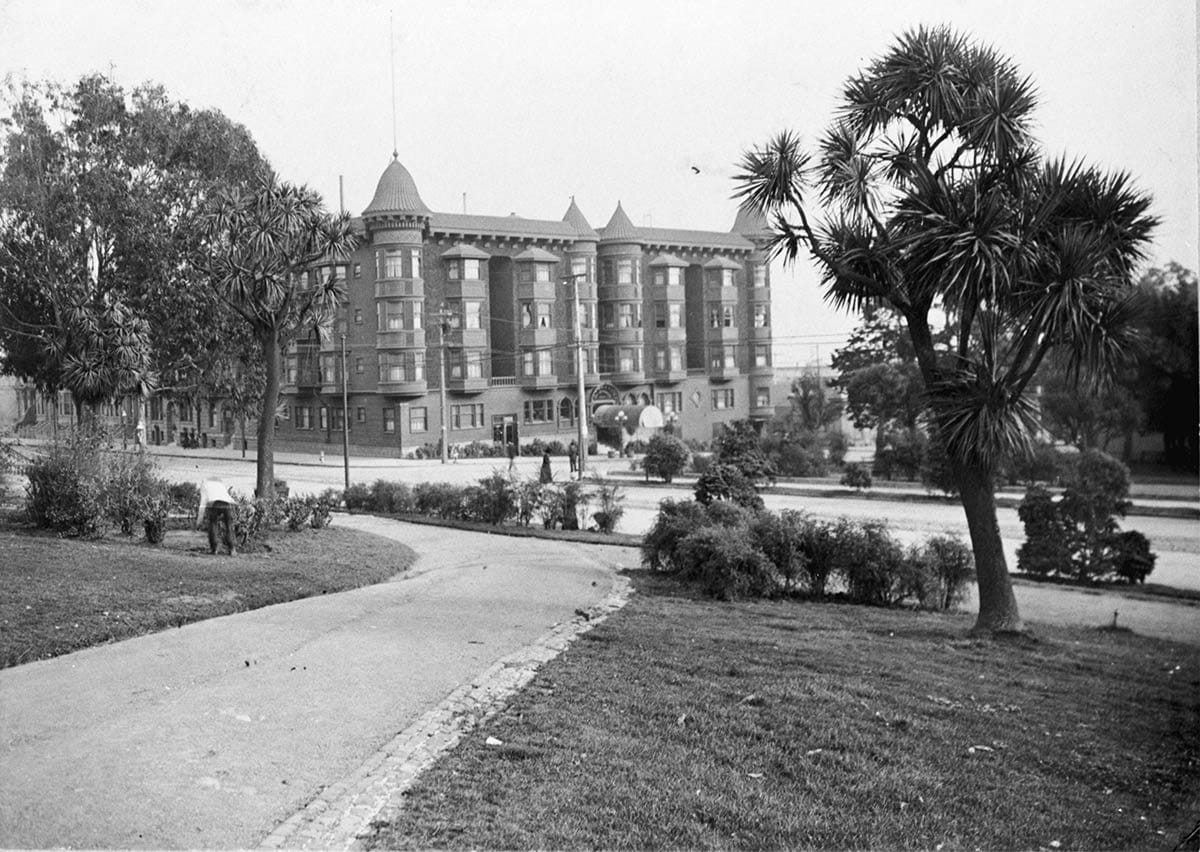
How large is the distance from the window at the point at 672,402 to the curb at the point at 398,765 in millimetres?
1559

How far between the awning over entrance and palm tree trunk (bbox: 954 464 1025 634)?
1800 millimetres

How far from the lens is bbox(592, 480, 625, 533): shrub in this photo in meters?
7.67

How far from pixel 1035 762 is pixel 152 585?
5011mm

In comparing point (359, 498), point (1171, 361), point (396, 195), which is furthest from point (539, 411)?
point (1171, 361)

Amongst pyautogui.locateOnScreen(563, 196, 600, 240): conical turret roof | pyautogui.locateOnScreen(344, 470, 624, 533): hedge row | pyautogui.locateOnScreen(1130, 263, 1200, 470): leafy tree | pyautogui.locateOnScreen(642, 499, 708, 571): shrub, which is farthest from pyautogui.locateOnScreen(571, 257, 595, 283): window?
pyautogui.locateOnScreen(1130, 263, 1200, 470): leafy tree

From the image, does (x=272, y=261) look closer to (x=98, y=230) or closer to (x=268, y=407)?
(x=268, y=407)

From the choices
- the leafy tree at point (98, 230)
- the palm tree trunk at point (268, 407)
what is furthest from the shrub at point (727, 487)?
the leafy tree at point (98, 230)

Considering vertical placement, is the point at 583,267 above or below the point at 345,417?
above

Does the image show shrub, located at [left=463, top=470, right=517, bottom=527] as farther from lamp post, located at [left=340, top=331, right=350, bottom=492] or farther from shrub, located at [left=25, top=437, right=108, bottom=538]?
shrub, located at [left=25, top=437, right=108, bottom=538]

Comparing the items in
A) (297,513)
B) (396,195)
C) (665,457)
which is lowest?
(297,513)

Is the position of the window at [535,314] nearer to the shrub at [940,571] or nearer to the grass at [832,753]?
the grass at [832,753]

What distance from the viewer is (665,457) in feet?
24.2

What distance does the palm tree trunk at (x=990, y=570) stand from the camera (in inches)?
233

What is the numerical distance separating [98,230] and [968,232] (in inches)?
166
